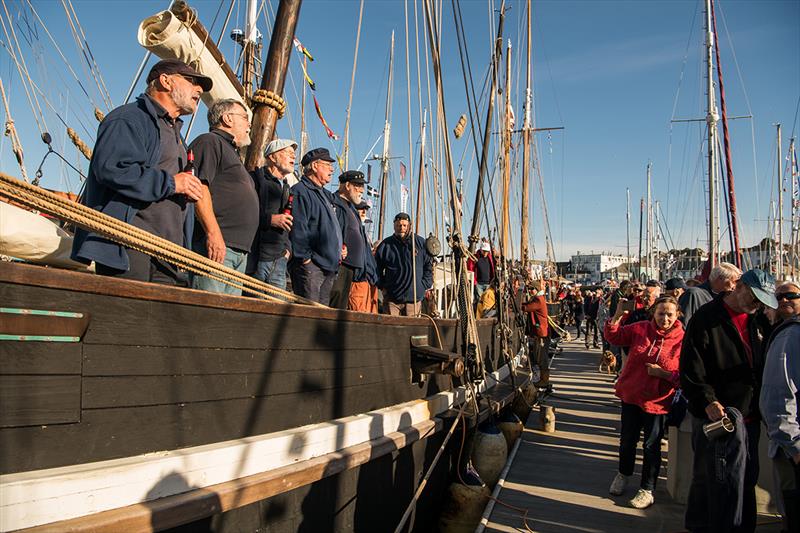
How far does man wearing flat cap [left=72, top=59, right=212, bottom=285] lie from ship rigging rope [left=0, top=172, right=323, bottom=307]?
193 millimetres

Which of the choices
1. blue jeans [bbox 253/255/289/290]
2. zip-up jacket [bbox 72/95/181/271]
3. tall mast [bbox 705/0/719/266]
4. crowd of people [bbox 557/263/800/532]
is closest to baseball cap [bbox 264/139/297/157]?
blue jeans [bbox 253/255/289/290]

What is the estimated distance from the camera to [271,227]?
3574 millimetres

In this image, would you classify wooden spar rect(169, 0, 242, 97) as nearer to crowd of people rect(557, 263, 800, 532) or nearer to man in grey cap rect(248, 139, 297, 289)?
man in grey cap rect(248, 139, 297, 289)

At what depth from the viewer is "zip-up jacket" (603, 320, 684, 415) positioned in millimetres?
4168

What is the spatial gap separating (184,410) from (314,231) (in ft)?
6.21

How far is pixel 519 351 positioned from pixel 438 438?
5.03 meters

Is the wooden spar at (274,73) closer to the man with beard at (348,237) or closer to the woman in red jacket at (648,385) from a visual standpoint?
the man with beard at (348,237)

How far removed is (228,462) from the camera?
90.5 inches

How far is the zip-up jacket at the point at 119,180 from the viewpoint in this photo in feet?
6.98

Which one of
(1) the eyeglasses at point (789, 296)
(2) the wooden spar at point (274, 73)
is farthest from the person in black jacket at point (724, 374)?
(2) the wooden spar at point (274, 73)

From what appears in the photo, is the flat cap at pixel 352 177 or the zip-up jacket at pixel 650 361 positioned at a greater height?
the flat cap at pixel 352 177

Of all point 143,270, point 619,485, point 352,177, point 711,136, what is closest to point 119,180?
point 143,270

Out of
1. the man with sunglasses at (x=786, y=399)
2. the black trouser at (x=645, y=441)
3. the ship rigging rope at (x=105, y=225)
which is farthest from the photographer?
the black trouser at (x=645, y=441)

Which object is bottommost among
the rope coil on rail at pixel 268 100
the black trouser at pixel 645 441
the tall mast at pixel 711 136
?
the black trouser at pixel 645 441
